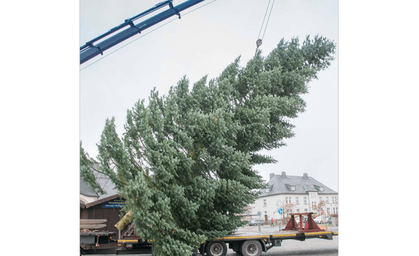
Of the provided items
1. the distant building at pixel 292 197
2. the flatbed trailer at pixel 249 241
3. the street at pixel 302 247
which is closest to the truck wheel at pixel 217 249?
the flatbed trailer at pixel 249 241

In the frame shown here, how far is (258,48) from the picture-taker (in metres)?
3.74

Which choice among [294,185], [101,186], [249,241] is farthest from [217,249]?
[101,186]

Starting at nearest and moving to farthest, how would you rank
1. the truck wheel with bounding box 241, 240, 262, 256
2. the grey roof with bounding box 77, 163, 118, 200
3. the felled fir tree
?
the felled fir tree
the grey roof with bounding box 77, 163, 118, 200
the truck wheel with bounding box 241, 240, 262, 256

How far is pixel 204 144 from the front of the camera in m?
3.48

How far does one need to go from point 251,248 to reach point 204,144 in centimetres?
150

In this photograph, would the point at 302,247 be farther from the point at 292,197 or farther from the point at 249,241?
the point at 292,197

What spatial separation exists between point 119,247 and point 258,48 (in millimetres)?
2932

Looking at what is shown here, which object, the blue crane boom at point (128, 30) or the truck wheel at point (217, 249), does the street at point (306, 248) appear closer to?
the truck wheel at point (217, 249)

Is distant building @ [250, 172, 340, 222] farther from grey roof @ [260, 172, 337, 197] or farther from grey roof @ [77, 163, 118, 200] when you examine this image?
grey roof @ [77, 163, 118, 200]

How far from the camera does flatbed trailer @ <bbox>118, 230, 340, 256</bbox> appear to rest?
3.69m

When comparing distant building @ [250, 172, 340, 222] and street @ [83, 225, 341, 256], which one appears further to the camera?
street @ [83, 225, 341, 256]

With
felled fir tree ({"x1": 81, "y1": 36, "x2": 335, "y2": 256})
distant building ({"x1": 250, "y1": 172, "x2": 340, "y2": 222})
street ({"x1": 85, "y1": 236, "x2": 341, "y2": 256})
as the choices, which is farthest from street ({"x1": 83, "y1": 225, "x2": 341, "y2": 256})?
felled fir tree ({"x1": 81, "y1": 36, "x2": 335, "y2": 256})
